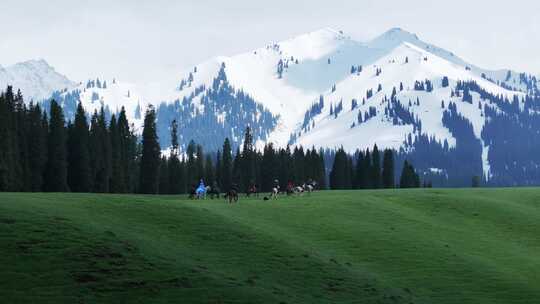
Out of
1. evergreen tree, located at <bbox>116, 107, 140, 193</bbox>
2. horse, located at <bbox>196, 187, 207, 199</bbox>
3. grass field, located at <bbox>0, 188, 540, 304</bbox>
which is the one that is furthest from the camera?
evergreen tree, located at <bbox>116, 107, 140, 193</bbox>

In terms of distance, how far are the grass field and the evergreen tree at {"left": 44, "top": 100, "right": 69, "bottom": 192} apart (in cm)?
6571

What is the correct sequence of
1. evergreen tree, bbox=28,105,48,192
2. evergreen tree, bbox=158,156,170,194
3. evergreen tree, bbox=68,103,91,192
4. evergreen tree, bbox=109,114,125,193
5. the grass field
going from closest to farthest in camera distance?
the grass field → evergreen tree, bbox=28,105,48,192 → evergreen tree, bbox=68,103,91,192 → evergreen tree, bbox=109,114,125,193 → evergreen tree, bbox=158,156,170,194

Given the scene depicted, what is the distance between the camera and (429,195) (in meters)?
84.4

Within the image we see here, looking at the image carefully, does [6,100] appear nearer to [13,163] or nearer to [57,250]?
[13,163]

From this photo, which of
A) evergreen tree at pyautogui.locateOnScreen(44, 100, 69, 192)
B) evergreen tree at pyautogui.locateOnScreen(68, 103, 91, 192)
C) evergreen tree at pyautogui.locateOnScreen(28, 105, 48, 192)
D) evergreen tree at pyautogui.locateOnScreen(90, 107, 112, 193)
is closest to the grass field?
evergreen tree at pyautogui.locateOnScreen(28, 105, 48, 192)

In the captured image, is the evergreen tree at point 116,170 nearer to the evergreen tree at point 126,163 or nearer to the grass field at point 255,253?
the evergreen tree at point 126,163

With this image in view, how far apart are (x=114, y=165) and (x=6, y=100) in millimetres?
28918

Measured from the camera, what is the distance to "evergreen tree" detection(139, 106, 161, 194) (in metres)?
158

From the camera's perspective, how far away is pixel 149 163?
6304 inches

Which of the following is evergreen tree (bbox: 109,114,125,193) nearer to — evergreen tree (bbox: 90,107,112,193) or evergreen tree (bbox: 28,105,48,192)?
evergreen tree (bbox: 90,107,112,193)

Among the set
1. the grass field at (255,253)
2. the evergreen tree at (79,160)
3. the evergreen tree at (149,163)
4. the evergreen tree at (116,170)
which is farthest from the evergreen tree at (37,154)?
the grass field at (255,253)

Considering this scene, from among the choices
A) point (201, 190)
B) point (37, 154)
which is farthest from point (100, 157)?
point (201, 190)

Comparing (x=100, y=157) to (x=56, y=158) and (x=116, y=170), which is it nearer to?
(x=116, y=170)

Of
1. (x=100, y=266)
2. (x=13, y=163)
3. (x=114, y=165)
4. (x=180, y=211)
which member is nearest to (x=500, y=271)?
(x=180, y=211)
